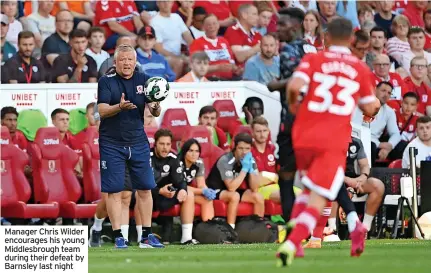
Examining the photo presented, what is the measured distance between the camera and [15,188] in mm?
17578

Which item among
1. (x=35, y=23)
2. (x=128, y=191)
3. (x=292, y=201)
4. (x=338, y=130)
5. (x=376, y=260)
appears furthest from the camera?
(x=35, y=23)

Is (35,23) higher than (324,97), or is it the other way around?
(35,23)

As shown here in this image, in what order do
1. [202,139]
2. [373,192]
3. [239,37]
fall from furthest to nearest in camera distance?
[239,37] → [202,139] → [373,192]

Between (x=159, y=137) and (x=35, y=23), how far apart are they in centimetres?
471

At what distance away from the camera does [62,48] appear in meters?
20.2

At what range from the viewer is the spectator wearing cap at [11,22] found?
2023 centimetres

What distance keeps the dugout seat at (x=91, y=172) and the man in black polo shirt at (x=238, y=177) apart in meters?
1.59

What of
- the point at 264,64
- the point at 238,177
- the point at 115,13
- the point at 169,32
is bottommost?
the point at 238,177

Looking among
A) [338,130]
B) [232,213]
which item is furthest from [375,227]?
[338,130]

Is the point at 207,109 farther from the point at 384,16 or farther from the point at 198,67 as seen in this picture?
the point at 384,16

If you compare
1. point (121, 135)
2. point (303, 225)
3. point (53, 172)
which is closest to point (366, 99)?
point (303, 225)

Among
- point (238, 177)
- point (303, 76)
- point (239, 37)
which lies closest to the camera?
point (303, 76)

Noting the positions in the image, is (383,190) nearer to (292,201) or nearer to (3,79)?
(292,201)

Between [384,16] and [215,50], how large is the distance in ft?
12.8
